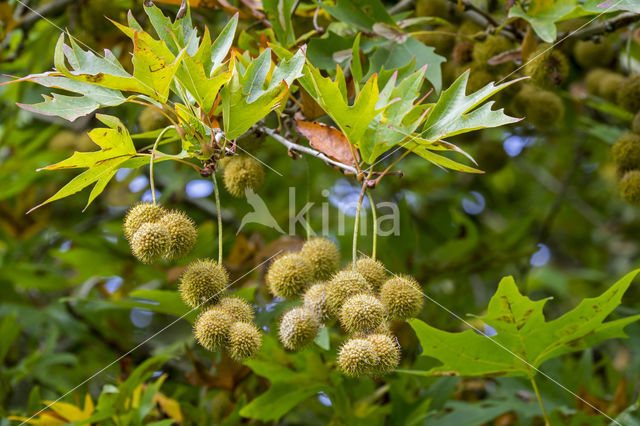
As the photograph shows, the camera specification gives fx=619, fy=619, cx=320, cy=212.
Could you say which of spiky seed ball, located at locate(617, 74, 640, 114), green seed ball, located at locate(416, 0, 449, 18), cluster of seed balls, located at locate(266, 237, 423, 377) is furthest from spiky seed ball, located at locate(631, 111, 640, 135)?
cluster of seed balls, located at locate(266, 237, 423, 377)

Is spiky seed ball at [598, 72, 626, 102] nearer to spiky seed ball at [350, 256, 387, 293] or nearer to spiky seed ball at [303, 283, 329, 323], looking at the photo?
spiky seed ball at [350, 256, 387, 293]

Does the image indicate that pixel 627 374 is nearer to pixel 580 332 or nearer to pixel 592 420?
pixel 592 420

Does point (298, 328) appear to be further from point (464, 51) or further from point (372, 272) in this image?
point (464, 51)

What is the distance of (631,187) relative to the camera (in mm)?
2180

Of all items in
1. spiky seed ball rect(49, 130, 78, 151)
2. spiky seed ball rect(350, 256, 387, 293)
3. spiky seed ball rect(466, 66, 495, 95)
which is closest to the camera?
spiky seed ball rect(350, 256, 387, 293)

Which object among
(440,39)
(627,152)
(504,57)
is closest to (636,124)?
(627,152)

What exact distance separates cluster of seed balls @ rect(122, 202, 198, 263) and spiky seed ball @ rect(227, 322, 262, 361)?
259 millimetres

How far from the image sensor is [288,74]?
1641mm

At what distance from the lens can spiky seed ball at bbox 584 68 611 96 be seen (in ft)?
8.99

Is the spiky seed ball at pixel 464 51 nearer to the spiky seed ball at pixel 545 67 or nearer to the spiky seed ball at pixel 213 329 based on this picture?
the spiky seed ball at pixel 545 67

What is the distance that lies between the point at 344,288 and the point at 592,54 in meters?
1.93

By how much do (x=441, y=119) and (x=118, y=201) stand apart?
271 cm

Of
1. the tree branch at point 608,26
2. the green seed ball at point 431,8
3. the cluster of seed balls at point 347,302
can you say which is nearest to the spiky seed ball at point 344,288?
the cluster of seed balls at point 347,302

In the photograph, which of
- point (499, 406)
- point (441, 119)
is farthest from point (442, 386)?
point (441, 119)
